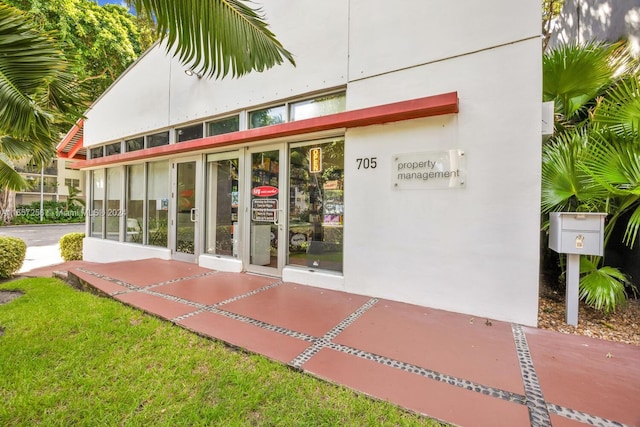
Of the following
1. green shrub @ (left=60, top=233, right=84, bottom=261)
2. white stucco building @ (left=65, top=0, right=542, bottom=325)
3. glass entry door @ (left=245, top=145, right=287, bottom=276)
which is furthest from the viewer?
green shrub @ (left=60, top=233, right=84, bottom=261)

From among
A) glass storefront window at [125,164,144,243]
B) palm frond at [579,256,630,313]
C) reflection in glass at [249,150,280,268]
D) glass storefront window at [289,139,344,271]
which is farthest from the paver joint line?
glass storefront window at [125,164,144,243]

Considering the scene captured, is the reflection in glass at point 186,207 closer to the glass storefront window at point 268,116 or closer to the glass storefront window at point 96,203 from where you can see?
the glass storefront window at point 268,116

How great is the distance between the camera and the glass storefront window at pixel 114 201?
8750 mm

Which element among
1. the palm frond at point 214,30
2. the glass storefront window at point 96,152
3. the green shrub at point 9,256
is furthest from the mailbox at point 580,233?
the glass storefront window at point 96,152

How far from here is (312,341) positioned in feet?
9.84

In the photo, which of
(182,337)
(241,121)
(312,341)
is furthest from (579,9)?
(182,337)

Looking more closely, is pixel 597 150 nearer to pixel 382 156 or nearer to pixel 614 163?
pixel 614 163

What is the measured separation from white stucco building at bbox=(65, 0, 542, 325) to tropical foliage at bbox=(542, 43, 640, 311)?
0.78 m

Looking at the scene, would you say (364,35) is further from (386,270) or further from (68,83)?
(68,83)

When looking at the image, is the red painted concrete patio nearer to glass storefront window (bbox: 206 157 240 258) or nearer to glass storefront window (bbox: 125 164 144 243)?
glass storefront window (bbox: 206 157 240 258)

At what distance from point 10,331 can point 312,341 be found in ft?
12.2

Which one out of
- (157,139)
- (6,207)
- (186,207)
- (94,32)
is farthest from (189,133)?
(6,207)

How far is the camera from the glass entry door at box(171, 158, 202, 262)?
6.61m

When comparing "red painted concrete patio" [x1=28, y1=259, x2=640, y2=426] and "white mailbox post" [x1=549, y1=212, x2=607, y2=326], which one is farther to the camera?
"white mailbox post" [x1=549, y1=212, x2=607, y2=326]
